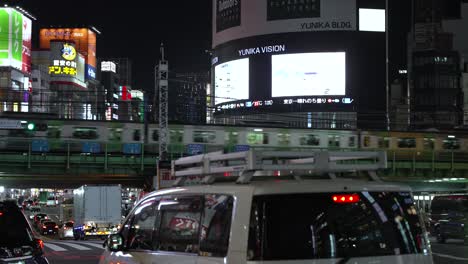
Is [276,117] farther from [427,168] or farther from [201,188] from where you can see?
[201,188]

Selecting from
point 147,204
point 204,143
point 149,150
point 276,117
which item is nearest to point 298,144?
point 204,143

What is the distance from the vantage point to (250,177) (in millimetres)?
5227

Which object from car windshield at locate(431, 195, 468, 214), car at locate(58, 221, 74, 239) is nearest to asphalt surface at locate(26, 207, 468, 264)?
A: car windshield at locate(431, 195, 468, 214)

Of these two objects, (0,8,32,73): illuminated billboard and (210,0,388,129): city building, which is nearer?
(210,0,388,129): city building

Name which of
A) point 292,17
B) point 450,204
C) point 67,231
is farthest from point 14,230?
point 292,17

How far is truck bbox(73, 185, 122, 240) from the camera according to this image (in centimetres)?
3922

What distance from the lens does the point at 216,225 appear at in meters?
5.25

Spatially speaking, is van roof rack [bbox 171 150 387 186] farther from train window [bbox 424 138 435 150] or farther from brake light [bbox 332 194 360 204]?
train window [bbox 424 138 435 150]

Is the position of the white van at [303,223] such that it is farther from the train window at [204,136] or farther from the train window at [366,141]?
the train window at [366,141]

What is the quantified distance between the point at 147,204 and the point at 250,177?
1.87 m

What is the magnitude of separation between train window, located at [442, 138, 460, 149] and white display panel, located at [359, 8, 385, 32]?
96.3 feet

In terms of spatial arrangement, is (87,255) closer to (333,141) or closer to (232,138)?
(232,138)

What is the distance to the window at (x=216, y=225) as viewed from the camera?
5052 mm

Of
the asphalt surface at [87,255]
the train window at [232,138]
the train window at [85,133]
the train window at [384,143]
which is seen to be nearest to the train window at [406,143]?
the train window at [384,143]
